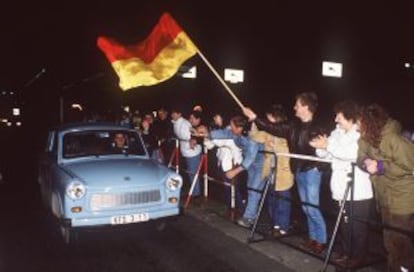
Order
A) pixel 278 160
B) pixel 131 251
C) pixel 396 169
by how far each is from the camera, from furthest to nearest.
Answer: pixel 278 160, pixel 131 251, pixel 396 169

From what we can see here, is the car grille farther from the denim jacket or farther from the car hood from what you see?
the denim jacket

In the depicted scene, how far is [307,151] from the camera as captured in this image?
669cm

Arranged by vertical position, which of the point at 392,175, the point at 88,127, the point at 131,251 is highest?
the point at 88,127

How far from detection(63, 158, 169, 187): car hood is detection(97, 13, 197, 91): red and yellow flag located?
1.34m

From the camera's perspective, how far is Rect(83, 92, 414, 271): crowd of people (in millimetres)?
5059

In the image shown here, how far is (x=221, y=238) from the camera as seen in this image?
762 centimetres

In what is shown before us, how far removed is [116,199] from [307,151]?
2.90 metres

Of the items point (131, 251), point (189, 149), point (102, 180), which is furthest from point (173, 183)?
point (189, 149)

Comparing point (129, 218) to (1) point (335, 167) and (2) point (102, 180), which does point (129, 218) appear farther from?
(1) point (335, 167)

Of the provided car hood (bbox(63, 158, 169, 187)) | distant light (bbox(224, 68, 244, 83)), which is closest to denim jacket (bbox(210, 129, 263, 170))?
car hood (bbox(63, 158, 169, 187))

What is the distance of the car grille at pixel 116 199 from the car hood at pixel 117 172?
16 centimetres

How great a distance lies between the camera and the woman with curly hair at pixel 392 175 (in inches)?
197

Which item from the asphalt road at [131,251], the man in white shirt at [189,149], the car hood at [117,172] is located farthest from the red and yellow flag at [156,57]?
the man in white shirt at [189,149]

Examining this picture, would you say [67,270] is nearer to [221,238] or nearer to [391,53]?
[221,238]
